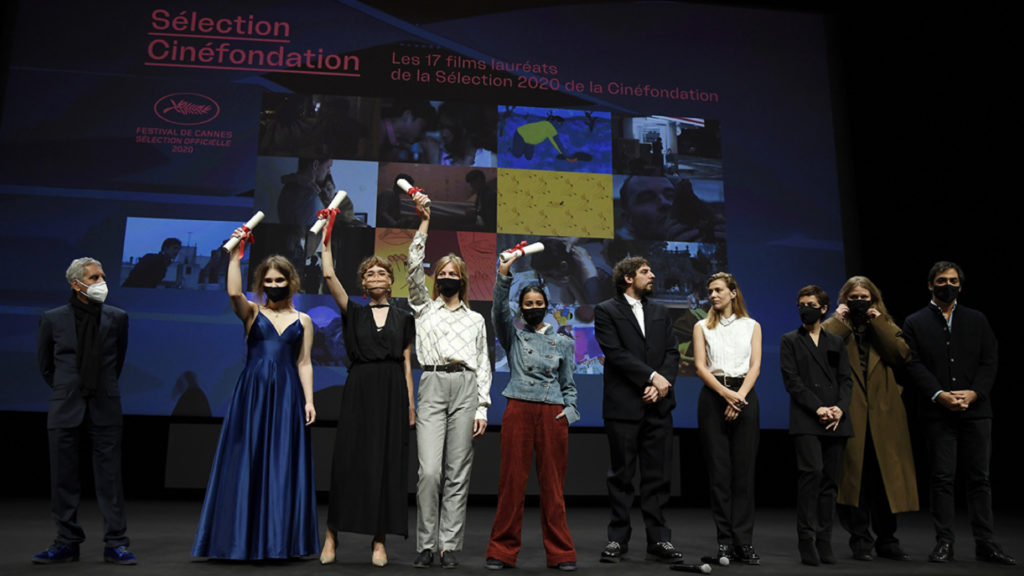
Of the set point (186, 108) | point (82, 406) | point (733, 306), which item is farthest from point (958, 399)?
point (186, 108)

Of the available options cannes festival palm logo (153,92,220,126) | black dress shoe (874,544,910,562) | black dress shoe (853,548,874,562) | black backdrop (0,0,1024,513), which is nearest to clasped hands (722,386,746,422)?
black dress shoe (853,548,874,562)

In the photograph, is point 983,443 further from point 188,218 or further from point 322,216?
point 188,218

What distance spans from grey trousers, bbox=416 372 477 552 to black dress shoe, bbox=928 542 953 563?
238cm

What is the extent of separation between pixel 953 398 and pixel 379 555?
10.00 ft

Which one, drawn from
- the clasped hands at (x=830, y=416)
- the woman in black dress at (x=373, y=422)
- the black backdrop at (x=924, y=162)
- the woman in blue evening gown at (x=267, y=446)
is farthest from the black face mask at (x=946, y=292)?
the woman in blue evening gown at (x=267, y=446)

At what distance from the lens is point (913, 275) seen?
258 inches

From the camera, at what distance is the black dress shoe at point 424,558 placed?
3320mm

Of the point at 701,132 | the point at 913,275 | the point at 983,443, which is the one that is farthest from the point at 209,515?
the point at 913,275

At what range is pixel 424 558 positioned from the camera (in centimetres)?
332

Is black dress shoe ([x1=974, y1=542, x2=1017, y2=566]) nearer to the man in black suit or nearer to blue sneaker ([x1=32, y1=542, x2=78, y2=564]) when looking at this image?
the man in black suit

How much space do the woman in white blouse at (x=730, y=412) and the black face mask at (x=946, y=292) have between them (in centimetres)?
114

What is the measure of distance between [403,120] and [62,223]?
2.64 m

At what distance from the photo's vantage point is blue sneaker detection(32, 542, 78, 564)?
10.5 feet

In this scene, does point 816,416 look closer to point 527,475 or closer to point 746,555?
point 746,555
